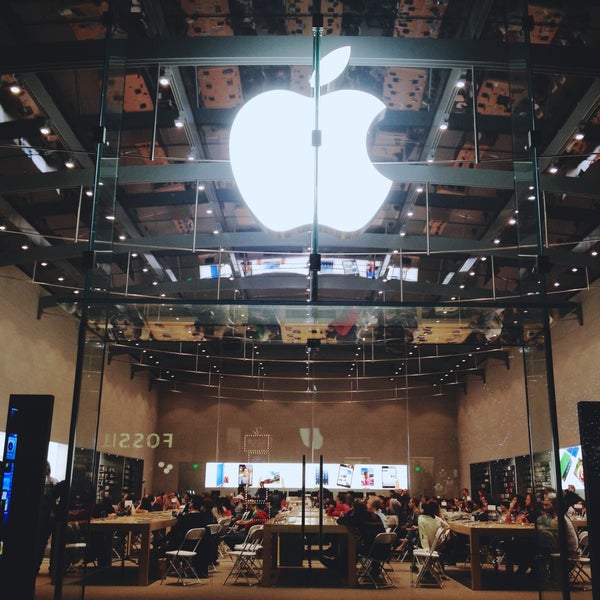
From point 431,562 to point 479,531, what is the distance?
114cm

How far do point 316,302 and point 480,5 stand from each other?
466 cm

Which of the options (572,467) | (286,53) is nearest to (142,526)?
(286,53)

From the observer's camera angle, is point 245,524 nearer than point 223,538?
Yes

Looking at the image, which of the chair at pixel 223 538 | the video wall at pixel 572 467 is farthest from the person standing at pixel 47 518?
the video wall at pixel 572 467

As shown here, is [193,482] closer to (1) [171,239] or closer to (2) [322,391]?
(2) [322,391]

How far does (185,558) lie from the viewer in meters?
7.95

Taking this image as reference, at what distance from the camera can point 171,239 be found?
12.2m

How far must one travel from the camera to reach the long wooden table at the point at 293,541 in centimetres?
713

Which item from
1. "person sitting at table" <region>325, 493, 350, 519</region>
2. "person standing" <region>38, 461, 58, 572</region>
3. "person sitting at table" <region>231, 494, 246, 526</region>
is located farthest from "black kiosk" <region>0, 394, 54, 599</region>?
Answer: "person sitting at table" <region>325, 493, 350, 519</region>

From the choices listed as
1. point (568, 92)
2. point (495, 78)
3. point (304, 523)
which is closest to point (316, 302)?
point (304, 523)

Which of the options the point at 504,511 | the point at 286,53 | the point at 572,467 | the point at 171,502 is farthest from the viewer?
the point at 572,467

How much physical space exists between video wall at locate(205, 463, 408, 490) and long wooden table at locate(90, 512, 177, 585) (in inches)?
37.7

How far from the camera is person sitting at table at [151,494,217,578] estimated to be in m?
7.93

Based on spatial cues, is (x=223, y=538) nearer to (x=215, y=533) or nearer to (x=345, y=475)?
(x=215, y=533)
